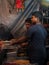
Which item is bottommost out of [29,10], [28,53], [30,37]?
[28,53]

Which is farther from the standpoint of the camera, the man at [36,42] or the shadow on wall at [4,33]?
the shadow on wall at [4,33]

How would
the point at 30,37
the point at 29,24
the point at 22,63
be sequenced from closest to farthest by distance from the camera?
the point at 22,63 → the point at 30,37 → the point at 29,24

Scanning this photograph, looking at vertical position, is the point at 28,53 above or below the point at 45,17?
below

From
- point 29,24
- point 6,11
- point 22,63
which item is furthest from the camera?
point 6,11

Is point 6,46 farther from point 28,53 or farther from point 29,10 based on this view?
point 29,10

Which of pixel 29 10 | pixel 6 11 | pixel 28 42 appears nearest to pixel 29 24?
pixel 28 42

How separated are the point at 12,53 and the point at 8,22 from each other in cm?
162

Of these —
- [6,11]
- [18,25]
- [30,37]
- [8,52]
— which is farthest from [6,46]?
[6,11]

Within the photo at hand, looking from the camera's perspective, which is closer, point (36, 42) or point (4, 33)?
point (36, 42)

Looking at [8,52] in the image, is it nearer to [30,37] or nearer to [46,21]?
[30,37]

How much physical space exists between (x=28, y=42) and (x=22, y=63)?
1236 mm

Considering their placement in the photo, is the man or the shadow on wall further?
the shadow on wall

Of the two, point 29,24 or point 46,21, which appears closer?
point 29,24

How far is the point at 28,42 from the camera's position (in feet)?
19.0
